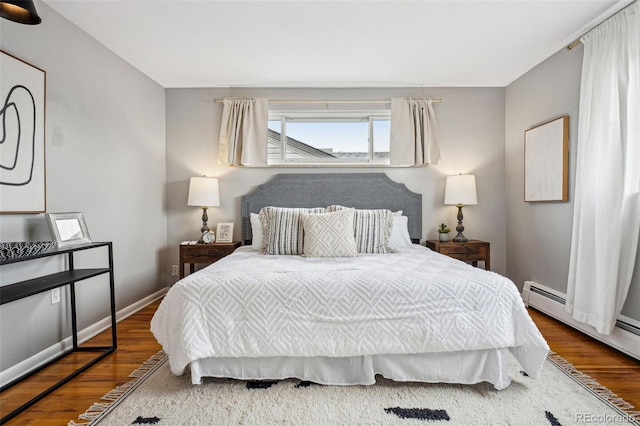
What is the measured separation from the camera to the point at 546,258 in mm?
3230

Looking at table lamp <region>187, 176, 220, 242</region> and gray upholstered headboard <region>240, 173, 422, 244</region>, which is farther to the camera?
gray upholstered headboard <region>240, 173, 422, 244</region>

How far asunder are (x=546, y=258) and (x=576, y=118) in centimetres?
130

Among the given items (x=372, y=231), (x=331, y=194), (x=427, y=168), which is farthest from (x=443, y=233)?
(x=331, y=194)

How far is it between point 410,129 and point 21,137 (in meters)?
3.47

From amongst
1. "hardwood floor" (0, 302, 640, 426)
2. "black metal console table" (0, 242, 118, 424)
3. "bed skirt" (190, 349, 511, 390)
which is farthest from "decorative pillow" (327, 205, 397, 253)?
"black metal console table" (0, 242, 118, 424)

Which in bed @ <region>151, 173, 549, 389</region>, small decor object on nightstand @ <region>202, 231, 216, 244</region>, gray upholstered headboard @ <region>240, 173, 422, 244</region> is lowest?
bed @ <region>151, 173, 549, 389</region>

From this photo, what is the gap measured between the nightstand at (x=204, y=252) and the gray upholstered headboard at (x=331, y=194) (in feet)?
1.35

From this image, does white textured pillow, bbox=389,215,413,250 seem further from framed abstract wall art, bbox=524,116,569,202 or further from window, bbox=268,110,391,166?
framed abstract wall art, bbox=524,116,569,202

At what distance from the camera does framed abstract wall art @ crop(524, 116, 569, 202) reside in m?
2.98

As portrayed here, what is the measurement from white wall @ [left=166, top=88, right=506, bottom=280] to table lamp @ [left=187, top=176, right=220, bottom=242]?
10.1 inches

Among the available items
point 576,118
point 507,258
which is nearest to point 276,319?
point 576,118

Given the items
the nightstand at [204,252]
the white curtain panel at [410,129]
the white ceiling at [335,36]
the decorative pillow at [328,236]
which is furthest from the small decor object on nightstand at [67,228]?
the white curtain panel at [410,129]

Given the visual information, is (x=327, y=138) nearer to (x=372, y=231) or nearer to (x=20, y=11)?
(x=372, y=231)

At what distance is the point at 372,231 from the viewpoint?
313 centimetres
